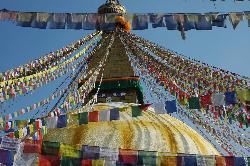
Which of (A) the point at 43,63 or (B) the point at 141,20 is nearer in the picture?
(B) the point at 141,20

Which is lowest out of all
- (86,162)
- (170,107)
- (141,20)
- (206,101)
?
(86,162)

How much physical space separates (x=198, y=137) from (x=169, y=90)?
6.33ft

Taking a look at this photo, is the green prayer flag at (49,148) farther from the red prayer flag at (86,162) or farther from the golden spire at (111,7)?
the golden spire at (111,7)

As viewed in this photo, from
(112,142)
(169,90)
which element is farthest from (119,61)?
(112,142)

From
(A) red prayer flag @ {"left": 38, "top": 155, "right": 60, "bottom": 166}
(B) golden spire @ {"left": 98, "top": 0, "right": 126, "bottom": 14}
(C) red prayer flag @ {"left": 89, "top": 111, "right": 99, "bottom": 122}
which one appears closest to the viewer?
(A) red prayer flag @ {"left": 38, "top": 155, "right": 60, "bottom": 166}

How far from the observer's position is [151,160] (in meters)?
7.50

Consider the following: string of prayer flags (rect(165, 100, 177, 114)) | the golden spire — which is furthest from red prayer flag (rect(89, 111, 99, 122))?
the golden spire

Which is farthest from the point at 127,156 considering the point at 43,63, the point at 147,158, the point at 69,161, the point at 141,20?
the point at 43,63

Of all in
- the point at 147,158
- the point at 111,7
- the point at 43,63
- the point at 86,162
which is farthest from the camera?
the point at 111,7

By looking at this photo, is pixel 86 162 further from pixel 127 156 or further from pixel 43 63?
pixel 43 63

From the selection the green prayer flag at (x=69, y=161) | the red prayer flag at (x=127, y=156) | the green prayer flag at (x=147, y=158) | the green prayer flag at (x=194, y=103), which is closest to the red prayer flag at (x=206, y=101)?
the green prayer flag at (x=194, y=103)

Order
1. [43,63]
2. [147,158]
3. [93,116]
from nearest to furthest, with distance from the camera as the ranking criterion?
1. [147,158]
2. [93,116]
3. [43,63]

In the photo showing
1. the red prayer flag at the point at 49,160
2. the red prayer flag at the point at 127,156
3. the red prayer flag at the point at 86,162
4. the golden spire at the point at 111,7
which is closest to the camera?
the red prayer flag at the point at 49,160

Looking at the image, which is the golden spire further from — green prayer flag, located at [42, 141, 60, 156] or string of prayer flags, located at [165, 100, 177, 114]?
green prayer flag, located at [42, 141, 60, 156]
